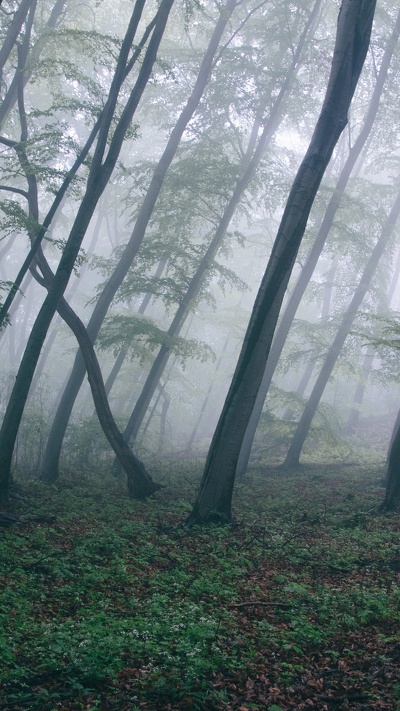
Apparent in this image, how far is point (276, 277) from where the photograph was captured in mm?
9000

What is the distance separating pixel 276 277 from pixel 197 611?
528cm

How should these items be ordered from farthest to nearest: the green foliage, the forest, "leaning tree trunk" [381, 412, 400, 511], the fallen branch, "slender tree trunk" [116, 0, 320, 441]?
"slender tree trunk" [116, 0, 320, 441], the green foliage, "leaning tree trunk" [381, 412, 400, 511], the fallen branch, the forest

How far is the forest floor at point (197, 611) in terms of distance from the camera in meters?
4.24

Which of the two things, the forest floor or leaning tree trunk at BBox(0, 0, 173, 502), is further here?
leaning tree trunk at BBox(0, 0, 173, 502)

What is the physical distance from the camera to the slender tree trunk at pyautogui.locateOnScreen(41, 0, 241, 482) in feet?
45.0

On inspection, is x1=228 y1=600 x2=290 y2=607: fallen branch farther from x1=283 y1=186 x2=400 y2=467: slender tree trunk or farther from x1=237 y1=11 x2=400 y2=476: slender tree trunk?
x1=283 y1=186 x2=400 y2=467: slender tree trunk

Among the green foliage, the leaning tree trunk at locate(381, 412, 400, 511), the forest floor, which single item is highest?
the green foliage

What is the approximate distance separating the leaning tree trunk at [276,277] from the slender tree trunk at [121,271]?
5.64 meters

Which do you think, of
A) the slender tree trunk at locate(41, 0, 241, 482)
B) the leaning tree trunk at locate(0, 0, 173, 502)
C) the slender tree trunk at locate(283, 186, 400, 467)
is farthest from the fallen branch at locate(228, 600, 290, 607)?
the slender tree trunk at locate(283, 186, 400, 467)

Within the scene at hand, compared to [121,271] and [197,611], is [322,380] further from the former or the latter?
[197,611]

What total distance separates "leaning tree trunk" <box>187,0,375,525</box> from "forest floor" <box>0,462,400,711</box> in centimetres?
76

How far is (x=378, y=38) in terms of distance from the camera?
60.0ft

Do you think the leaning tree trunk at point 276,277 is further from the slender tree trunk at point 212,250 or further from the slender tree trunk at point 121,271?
the slender tree trunk at point 212,250

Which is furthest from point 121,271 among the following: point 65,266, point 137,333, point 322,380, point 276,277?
point 322,380
